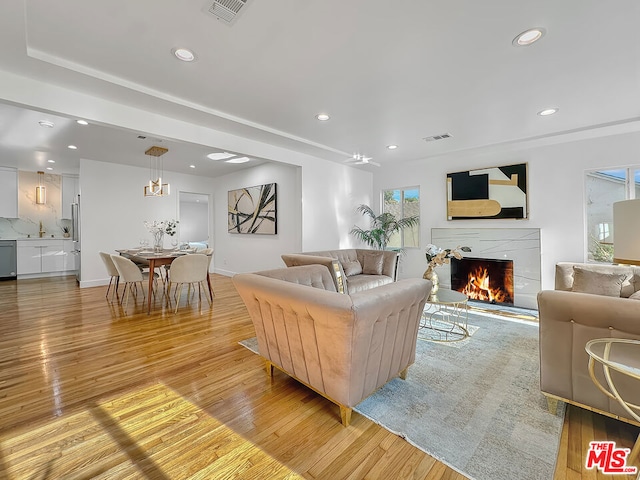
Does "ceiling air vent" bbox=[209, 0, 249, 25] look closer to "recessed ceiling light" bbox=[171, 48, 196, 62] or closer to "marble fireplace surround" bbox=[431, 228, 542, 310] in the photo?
"recessed ceiling light" bbox=[171, 48, 196, 62]

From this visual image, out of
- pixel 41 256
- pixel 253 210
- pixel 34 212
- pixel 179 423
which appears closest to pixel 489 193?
Answer: pixel 253 210

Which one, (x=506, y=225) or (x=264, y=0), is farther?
(x=506, y=225)

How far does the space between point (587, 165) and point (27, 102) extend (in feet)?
21.9

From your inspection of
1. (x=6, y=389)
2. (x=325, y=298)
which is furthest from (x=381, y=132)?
(x=6, y=389)

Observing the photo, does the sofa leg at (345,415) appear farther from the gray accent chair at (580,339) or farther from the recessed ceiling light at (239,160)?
the recessed ceiling light at (239,160)

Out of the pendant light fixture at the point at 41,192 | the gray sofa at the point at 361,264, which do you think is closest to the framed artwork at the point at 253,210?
the gray sofa at the point at 361,264

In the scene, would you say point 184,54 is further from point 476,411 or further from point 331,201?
point 331,201

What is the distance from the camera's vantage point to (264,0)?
1742 mm

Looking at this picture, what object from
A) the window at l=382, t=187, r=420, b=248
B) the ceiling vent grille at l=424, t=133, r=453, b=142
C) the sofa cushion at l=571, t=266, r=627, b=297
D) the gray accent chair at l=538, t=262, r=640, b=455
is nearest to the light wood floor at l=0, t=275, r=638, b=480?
the gray accent chair at l=538, t=262, r=640, b=455

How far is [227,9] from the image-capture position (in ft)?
5.92

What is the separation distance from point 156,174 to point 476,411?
24.7 feet

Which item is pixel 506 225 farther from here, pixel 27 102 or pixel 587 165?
pixel 27 102

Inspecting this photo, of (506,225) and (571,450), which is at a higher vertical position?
(506,225)

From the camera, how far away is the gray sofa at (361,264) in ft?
13.5
